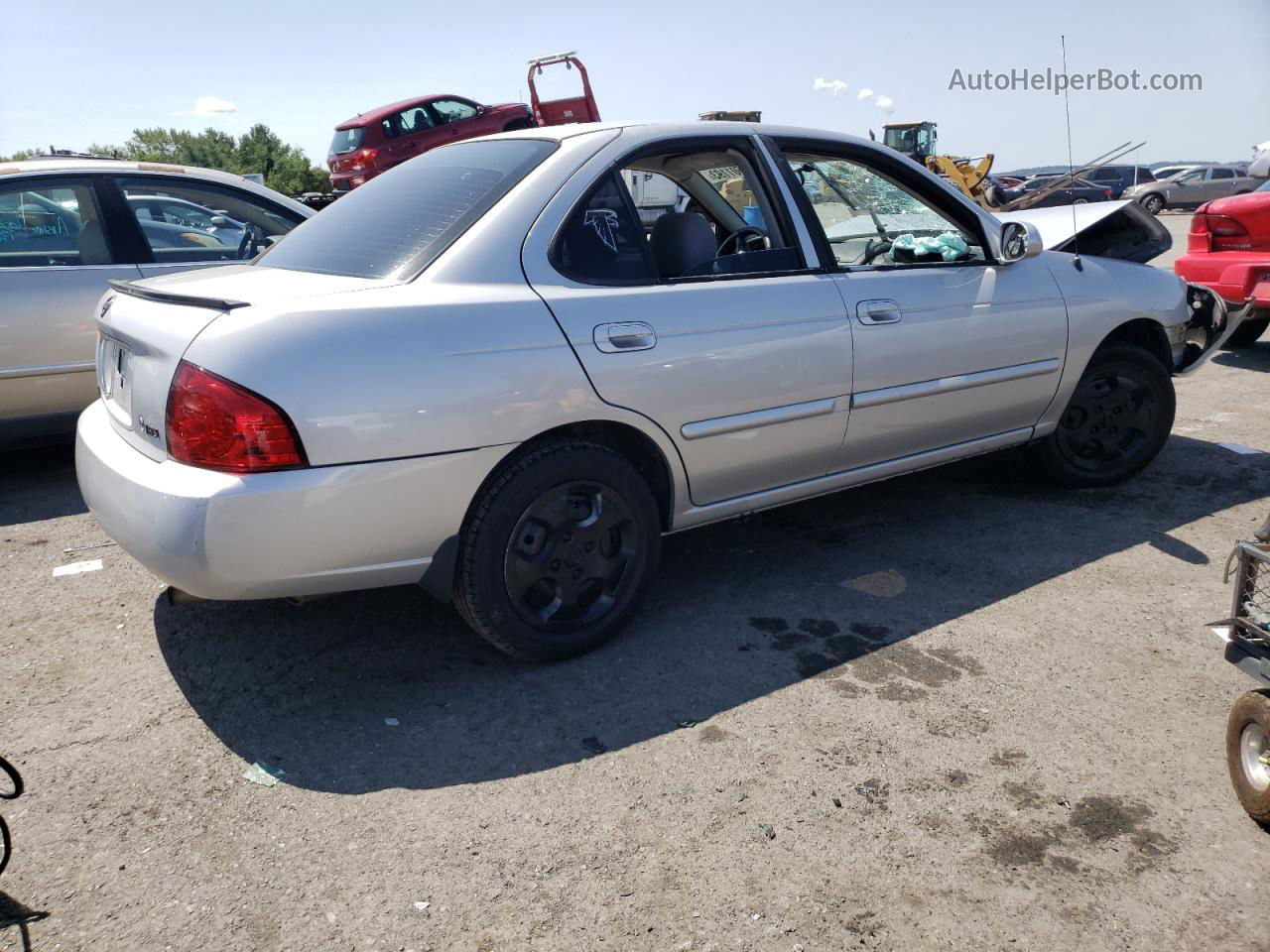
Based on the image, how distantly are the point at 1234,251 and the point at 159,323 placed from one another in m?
7.86

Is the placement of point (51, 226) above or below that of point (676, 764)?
above

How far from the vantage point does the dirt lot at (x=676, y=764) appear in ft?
7.18

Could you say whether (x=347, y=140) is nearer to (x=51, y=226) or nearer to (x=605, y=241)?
(x=51, y=226)

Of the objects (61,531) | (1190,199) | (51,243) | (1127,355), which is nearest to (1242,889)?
(1127,355)

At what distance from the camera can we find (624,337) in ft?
10.3

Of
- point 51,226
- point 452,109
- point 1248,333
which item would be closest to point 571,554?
point 51,226

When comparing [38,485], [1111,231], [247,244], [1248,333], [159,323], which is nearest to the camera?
[159,323]

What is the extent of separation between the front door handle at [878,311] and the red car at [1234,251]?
4.97 m

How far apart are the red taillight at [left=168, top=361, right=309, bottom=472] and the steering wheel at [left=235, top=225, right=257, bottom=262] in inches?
128

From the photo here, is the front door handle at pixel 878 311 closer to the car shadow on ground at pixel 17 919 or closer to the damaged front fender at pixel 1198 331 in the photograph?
the damaged front fender at pixel 1198 331

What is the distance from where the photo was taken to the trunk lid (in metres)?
2.77

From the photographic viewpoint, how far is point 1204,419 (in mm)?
6270

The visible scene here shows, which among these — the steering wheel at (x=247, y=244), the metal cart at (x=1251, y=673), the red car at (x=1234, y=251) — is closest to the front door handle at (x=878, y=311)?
the metal cart at (x=1251, y=673)

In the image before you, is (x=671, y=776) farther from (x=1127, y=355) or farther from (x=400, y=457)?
(x=1127, y=355)
